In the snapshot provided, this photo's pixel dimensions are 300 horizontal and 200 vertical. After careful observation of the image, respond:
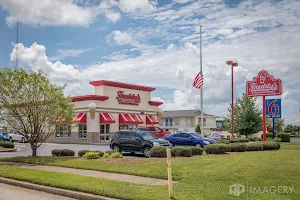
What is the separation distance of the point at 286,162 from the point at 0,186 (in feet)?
37.0

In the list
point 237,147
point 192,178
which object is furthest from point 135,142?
point 192,178

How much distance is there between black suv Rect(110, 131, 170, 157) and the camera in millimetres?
21281

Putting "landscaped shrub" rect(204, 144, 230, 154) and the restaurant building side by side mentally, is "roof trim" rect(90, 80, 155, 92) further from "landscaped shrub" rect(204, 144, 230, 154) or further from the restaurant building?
"landscaped shrub" rect(204, 144, 230, 154)

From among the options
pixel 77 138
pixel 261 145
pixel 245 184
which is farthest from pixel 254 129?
pixel 245 184

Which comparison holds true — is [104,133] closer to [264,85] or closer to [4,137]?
[4,137]

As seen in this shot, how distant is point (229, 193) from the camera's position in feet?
30.5

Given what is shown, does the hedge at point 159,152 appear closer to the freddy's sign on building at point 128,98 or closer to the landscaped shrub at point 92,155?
the landscaped shrub at point 92,155

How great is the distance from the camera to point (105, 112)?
4209 cm

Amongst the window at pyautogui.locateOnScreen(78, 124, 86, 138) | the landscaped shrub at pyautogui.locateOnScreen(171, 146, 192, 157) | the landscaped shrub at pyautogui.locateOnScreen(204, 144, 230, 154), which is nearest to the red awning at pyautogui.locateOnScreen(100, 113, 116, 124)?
the window at pyautogui.locateOnScreen(78, 124, 86, 138)

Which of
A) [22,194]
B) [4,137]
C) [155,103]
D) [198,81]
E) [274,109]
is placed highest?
[198,81]

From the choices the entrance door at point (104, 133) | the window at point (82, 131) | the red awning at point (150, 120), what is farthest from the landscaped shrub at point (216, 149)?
the red awning at point (150, 120)

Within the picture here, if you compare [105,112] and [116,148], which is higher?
[105,112]

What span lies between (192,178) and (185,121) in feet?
187

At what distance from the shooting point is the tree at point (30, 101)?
1952cm
